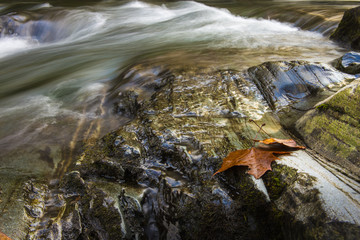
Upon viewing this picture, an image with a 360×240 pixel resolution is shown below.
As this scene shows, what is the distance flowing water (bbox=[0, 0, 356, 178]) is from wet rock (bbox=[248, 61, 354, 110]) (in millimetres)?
558

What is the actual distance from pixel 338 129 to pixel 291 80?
1408 mm

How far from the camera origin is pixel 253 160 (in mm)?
2322

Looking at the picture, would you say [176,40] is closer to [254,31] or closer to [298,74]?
[254,31]

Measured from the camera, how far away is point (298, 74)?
377 cm

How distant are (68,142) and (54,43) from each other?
23.7 feet

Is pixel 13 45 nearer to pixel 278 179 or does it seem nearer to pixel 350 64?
pixel 350 64

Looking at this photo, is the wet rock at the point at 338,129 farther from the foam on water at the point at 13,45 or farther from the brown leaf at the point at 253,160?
the foam on water at the point at 13,45

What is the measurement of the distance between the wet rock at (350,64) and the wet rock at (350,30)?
1938 millimetres

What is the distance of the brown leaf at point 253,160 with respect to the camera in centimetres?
222

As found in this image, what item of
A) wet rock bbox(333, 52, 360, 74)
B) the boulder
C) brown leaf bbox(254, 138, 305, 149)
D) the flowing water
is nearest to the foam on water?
the flowing water

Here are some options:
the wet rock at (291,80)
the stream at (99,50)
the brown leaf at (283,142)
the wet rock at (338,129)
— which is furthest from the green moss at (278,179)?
the stream at (99,50)

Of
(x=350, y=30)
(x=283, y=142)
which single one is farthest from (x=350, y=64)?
(x=350, y=30)

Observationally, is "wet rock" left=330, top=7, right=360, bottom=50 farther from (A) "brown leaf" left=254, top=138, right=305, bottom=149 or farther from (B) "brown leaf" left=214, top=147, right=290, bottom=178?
(B) "brown leaf" left=214, top=147, right=290, bottom=178

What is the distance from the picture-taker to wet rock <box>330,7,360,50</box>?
5668 mm
